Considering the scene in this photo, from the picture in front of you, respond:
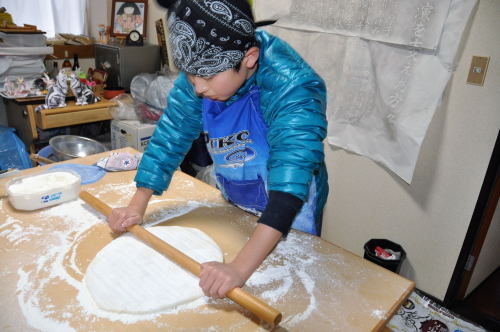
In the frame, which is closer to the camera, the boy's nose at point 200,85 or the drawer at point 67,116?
the boy's nose at point 200,85

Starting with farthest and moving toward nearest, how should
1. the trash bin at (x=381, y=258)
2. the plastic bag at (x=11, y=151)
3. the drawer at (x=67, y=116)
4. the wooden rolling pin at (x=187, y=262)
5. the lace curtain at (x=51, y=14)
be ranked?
1. the lace curtain at (x=51, y=14)
2. the drawer at (x=67, y=116)
3. the plastic bag at (x=11, y=151)
4. the trash bin at (x=381, y=258)
5. the wooden rolling pin at (x=187, y=262)

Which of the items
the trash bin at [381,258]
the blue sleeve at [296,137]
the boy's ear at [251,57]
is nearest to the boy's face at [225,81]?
the boy's ear at [251,57]

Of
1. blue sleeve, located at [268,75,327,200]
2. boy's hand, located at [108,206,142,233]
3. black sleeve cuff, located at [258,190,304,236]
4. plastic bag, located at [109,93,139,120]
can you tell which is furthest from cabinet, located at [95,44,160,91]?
black sleeve cuff, located at [258,190,304,236]

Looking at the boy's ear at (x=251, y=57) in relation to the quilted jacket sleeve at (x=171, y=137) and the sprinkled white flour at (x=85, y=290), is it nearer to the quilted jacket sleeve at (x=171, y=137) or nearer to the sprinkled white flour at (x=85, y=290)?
the quilted jacket sleeve at (x=171, y=137)

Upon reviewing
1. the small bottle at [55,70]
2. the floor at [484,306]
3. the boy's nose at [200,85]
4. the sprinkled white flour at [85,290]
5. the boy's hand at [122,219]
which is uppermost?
the boy's nose at [200,85]

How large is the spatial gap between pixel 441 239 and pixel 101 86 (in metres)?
2.37

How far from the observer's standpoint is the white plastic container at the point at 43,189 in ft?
3.54

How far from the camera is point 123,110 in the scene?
2.51 meters

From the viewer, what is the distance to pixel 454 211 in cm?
181

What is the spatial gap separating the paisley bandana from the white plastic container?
22.7 inches

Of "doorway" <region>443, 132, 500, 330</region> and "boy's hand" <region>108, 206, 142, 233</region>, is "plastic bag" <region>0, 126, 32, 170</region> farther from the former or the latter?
→ "doorway" <region>443, 132, 500, 330</region>

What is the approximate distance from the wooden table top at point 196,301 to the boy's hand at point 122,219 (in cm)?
4

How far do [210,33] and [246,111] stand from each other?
0.87 ft

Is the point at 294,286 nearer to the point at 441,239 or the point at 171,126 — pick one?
the point at 171,126
